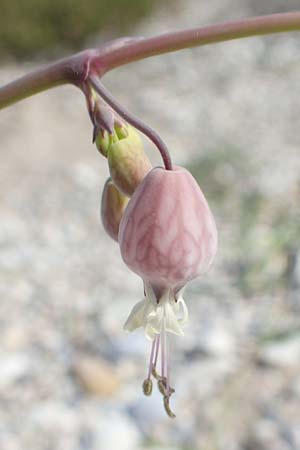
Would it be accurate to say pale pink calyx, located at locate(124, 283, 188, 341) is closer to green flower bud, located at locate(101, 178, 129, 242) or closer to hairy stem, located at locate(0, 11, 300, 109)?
green flower bud, located at locate(101, 178, 129, 242)

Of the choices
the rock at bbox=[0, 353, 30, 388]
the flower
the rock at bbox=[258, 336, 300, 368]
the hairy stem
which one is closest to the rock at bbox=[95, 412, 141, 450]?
the rock at bbox=[0, 353, 30, 388]

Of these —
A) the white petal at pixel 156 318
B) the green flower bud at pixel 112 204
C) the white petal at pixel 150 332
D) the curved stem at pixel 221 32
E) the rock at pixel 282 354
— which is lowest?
the rock at pixel 282 354

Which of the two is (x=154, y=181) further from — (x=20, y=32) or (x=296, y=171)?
(x=20, y=32)

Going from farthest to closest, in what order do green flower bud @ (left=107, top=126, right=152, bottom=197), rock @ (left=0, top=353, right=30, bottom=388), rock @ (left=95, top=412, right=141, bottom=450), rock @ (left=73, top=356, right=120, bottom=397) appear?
rock @ (left=0, top=353, right=30, bottom=388) < rock @ (left=73, top=356, right=120, bottom=397) < rock @ (left=95, top=412, right=141, bottom=450) < green flower bud @ (left=107, top=126, right=152, bottom=197)

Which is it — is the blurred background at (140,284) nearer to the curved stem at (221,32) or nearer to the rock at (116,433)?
the rock at (116,433)

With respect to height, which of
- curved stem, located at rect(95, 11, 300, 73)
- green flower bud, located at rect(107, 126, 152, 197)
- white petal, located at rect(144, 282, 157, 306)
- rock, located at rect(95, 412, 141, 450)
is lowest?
rock, located at rect(95, 412, 141, 450)

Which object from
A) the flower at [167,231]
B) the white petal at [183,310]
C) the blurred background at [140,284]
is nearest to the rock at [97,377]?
the blurred background at [140,284]
